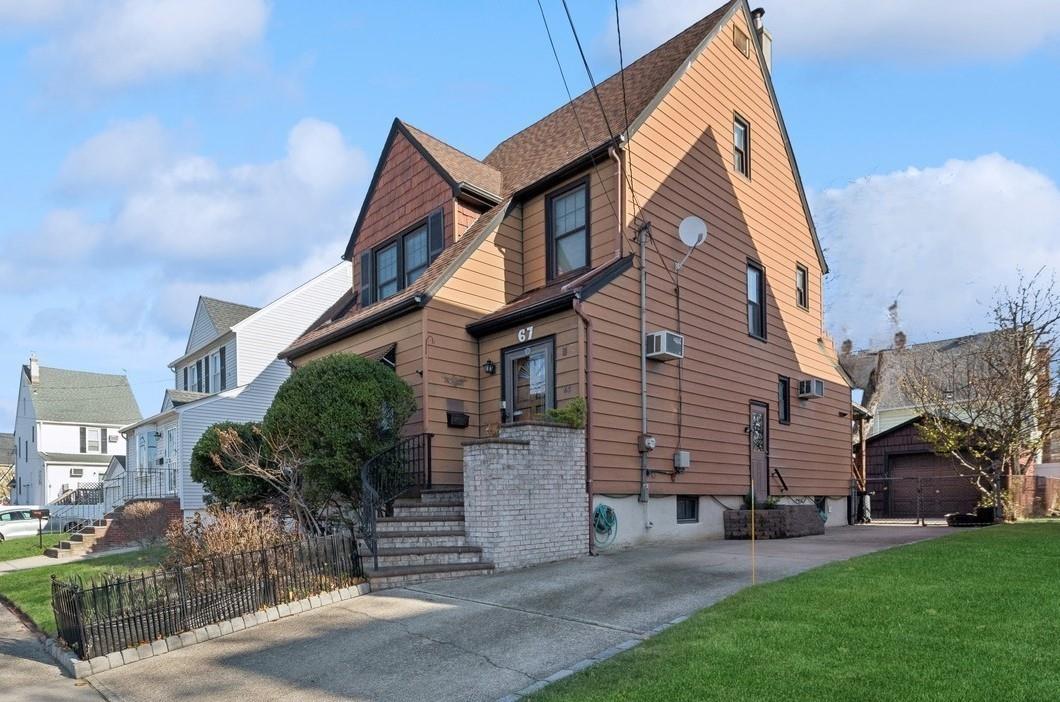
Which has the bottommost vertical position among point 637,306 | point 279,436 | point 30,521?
point 30,521

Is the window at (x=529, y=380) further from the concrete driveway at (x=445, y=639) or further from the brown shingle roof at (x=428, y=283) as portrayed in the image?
the concrete driveway at (x=445, y=639)

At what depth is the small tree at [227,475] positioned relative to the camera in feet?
47.2

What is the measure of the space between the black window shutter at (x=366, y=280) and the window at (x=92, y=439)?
34980 millimetres

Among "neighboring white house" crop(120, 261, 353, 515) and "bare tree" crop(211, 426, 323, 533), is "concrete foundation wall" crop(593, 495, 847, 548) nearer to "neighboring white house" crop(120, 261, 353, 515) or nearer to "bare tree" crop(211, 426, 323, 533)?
"bare tree" crop(211, 426, 323, 533)

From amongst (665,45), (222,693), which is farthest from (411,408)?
(665,45)

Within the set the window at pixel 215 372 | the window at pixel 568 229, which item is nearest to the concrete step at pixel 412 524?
the window at pixel 568 229

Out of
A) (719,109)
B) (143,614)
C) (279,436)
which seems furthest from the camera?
(719,109)

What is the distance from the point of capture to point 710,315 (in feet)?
50.8

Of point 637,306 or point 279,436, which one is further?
point 637,306

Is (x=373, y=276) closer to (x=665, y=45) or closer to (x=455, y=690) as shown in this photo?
(x=665, y=45)

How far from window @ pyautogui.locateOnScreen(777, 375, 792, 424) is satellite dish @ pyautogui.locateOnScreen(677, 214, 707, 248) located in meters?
4.72

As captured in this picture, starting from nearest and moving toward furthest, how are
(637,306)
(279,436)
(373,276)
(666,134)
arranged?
1. (279,436)
2. (637,306)
3. (666,134)
4. (373,276)

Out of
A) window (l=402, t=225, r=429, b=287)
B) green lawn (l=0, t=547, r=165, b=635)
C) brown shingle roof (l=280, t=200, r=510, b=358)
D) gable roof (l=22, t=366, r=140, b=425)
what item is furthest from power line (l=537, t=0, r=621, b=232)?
Result: gable roof (l=22, t=366, r=140, b=425)

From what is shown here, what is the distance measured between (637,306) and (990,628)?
8070 millimetres
